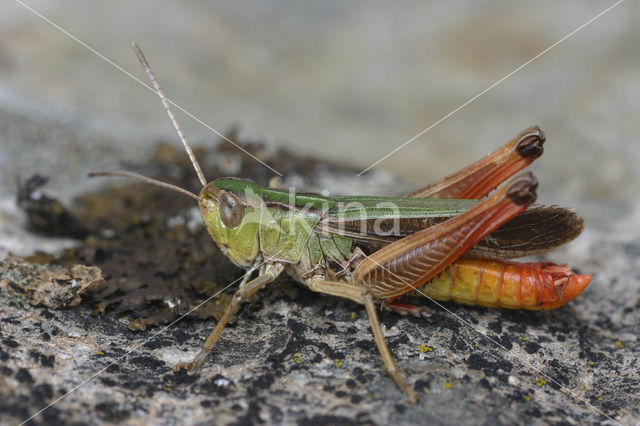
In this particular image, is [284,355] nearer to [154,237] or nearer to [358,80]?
[154,237]

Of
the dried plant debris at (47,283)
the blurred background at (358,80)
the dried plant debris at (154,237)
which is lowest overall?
the dried plant debris at (47,283)

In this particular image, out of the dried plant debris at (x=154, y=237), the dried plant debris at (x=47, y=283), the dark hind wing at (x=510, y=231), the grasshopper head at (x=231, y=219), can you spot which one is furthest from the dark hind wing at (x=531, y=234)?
the dried plant debris at (x=47, y=283)

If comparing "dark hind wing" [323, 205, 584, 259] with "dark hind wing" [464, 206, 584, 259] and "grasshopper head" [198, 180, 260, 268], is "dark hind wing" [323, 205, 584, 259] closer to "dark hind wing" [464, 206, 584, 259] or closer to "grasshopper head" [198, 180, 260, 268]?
"dark hind wing" [464, 206, 584, 259]

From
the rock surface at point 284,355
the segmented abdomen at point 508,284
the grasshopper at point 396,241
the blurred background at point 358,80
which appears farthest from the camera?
the blurred background at point 358,80

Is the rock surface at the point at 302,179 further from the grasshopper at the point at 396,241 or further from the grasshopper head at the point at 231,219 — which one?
the grasshopper head at the point at 231,219

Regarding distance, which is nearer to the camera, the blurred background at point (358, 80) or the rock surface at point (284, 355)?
the rock surface at point (284, 355)

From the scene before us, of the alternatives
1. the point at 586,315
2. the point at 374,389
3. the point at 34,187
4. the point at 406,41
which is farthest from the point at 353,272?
the point at 406,41

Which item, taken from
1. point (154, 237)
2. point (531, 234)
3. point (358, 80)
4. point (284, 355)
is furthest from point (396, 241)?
point (358, 80)

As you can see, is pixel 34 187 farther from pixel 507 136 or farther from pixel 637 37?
pixel 637 37
